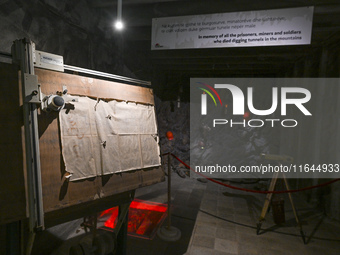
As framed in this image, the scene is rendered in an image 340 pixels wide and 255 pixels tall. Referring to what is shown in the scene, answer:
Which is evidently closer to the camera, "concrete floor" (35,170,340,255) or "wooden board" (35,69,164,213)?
"wooden board" (35,69,164,213)

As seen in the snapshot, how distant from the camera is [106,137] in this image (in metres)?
2.30

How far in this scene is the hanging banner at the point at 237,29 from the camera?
3.62 meters

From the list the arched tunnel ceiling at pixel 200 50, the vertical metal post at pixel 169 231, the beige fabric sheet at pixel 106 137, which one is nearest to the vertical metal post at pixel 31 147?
the beige fabric sheet at pixel 106 137

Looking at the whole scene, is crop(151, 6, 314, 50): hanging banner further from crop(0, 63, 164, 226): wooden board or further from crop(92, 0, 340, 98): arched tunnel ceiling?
crop(0, 63, 164, 226): wooden board

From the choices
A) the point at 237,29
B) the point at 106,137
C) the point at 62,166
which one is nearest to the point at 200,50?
the point at 237,29

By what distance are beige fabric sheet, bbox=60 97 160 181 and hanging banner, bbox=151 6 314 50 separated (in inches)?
80.6

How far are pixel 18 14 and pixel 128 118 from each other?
6.57 ft

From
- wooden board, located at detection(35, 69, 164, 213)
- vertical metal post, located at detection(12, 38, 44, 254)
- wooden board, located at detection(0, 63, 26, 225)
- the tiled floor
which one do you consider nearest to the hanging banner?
wooden board, located at detection(35, 69, 164, 213)

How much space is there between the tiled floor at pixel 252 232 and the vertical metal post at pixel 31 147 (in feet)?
8.99

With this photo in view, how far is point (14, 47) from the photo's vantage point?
172 cm

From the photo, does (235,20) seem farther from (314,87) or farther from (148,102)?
(314,87)

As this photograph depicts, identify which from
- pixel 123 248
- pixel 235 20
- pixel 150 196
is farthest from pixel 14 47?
pixel 150 196

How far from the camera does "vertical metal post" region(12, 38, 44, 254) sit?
169 cm

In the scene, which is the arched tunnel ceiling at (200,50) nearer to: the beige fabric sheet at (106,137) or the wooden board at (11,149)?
the beige fabric sheet at (106,137)
